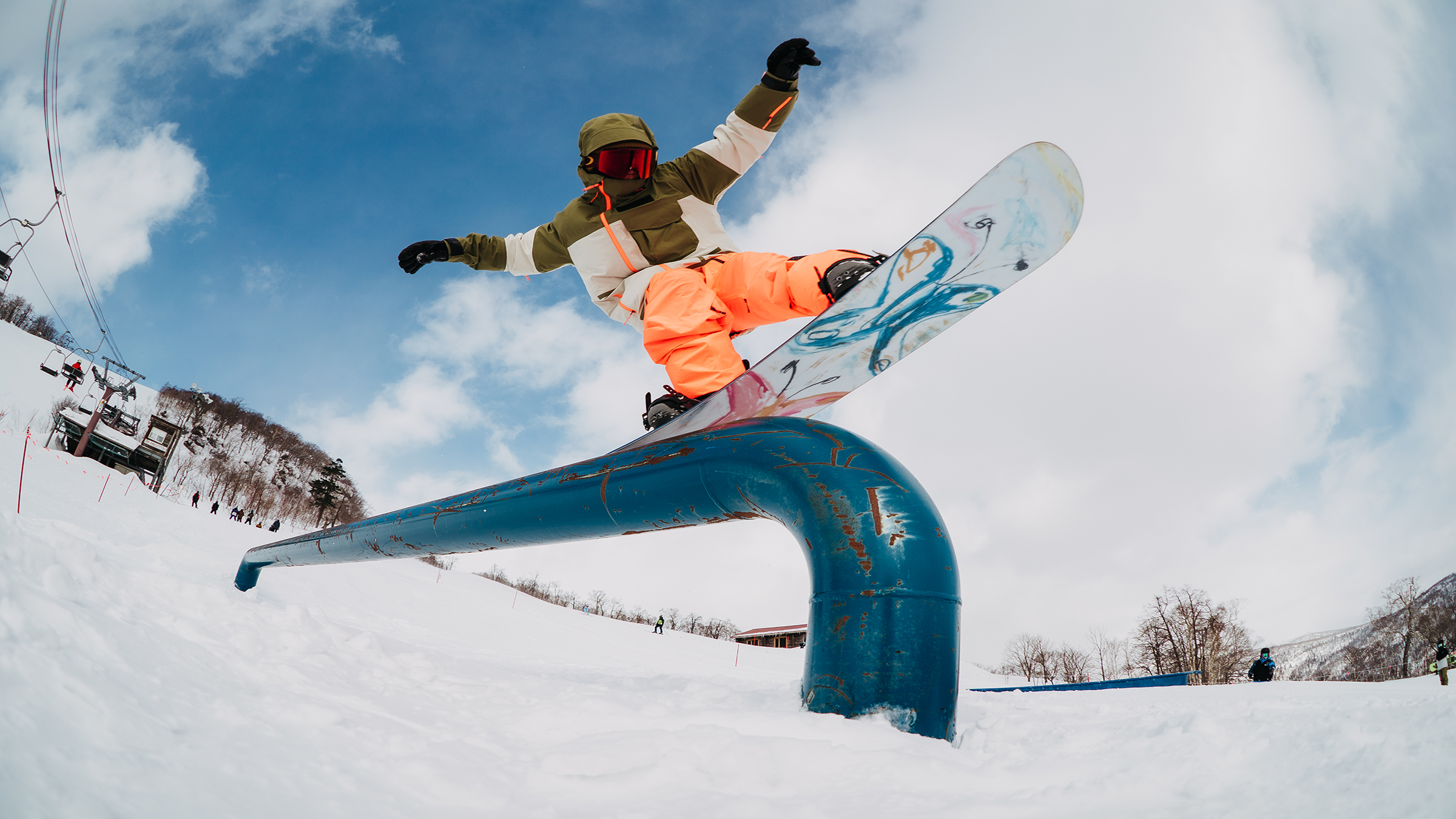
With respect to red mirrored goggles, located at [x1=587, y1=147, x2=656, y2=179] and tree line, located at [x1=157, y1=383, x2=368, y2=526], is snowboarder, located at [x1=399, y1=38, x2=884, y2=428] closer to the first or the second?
red mirrored goggles, located at [x1=587, y1=147, x2=656, y2=179]

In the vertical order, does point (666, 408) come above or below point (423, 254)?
below

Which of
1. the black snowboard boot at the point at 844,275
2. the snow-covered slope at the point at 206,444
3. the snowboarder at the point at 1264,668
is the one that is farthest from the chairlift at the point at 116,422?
the snowboarder at the point at 1264,668

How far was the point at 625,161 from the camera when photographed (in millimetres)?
2551

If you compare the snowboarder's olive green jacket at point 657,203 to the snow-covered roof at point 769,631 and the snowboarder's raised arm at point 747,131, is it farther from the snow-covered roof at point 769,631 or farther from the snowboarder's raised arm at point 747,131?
the snow-covered roof at point 769,631

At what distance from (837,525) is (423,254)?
2935 mm

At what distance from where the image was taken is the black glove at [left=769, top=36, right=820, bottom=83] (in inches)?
91.3

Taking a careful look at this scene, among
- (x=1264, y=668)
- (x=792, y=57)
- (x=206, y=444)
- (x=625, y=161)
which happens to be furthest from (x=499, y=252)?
(x=206, y=444)

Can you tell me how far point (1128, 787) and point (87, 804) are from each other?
1.17m

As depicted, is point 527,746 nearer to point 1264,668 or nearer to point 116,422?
point 1264,668

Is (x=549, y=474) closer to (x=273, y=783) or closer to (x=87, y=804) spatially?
(x=273, y=783)

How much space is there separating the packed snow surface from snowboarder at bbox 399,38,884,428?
1128mm

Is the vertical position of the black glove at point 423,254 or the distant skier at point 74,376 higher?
the distant skier at point 74,376

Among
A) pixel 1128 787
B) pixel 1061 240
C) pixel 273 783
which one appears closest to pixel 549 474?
pixel 273 783

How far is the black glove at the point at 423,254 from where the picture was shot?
3223 millimetres
